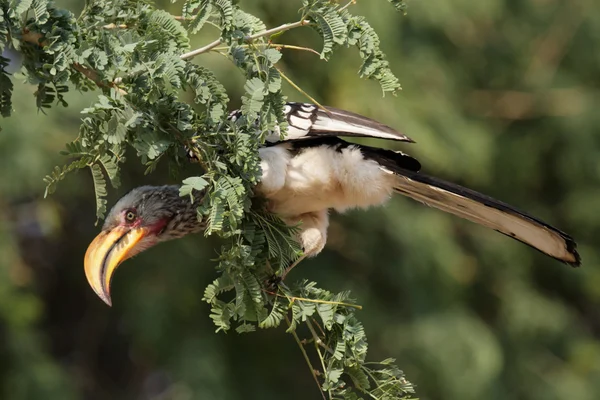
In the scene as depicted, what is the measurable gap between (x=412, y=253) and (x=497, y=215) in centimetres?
338

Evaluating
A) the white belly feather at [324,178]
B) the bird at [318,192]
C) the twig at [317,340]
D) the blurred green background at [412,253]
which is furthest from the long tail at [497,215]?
the blurred green background at [412,253]

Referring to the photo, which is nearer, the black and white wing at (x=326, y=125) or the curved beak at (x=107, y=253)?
the curved beak at (x=107, y=253)

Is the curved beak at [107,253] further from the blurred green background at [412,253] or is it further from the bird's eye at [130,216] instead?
the blurred green background at [412,253]

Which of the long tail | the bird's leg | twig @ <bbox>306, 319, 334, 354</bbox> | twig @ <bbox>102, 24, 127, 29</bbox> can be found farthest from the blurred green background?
twig @ <bbox>306, 319, 334, 354</bbox>

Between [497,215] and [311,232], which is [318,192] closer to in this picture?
[311,232]

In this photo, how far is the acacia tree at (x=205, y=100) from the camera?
2207 mm

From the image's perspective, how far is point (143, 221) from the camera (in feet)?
9.30

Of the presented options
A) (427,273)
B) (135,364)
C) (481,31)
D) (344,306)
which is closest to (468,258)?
(427,273)

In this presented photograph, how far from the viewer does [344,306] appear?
243 centimetres

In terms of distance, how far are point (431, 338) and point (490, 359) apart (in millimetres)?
376

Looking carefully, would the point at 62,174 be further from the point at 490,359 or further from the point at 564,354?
the point at 564,354

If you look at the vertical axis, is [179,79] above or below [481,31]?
above

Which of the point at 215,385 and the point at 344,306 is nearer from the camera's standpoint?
the point at 344,306

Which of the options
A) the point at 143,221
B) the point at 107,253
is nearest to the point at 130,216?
the point at 143,221
